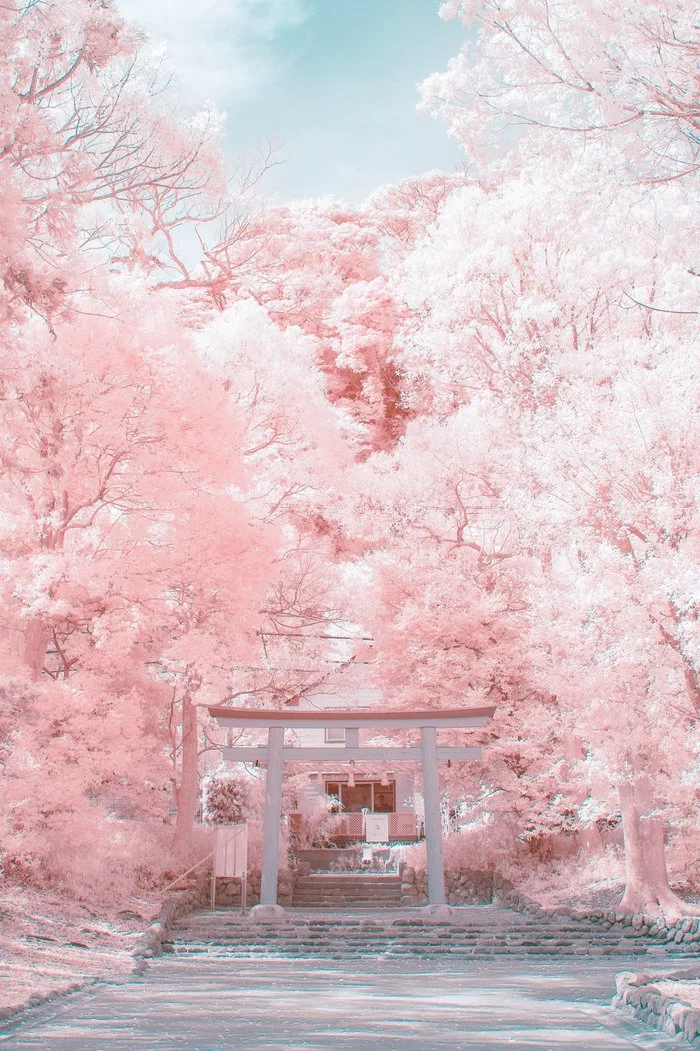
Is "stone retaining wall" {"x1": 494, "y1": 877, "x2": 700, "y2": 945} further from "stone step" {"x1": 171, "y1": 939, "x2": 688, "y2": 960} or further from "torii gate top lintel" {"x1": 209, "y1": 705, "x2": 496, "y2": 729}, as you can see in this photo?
"torii gate top lintel" {"x1": 209, "y1": 705, "x2": 496, "y2": 729}

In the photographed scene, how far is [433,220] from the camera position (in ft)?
111

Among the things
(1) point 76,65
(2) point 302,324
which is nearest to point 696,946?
(1) point 76,65

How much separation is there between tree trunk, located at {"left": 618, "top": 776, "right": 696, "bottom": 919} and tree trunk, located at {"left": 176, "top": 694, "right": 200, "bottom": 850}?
7.52 metres

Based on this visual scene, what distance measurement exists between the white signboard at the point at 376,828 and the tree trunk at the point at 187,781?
10938 mm

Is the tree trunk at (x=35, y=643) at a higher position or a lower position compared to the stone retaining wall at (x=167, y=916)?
higher

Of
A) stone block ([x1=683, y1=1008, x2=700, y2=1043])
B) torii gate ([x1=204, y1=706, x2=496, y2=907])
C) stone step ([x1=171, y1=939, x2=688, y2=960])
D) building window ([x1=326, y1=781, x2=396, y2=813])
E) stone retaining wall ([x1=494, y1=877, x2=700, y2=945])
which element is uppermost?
torii gate ([x1=204, y1=706, x2=496, y2=907])

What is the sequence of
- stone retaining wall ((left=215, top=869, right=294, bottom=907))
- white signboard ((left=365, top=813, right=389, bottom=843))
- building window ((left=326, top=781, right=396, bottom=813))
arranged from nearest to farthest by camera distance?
stone retaining wall ((left=215, top=869, right=294, bottom=907)), white signboard ((left=365, top=813, right=389, bottom=843)), building window ((left=326, top=781, right=396, bottom=813))

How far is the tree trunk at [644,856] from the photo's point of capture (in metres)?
12.7

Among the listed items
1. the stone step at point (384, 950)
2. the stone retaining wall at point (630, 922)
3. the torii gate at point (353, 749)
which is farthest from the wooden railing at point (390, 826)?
the stone step at point (384, 950)

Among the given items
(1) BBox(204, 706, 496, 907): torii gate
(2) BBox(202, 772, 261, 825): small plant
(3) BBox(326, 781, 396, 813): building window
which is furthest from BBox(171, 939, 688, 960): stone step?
(3) BBox(326, 781, 396, 813): building window

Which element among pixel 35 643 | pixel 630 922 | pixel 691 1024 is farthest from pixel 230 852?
pixel 691 1024

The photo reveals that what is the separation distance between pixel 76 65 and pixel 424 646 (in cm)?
1320

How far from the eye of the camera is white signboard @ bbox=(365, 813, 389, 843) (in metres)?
27.0

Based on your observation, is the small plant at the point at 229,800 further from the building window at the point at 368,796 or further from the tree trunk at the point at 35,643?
the building window at the point at 368,796
